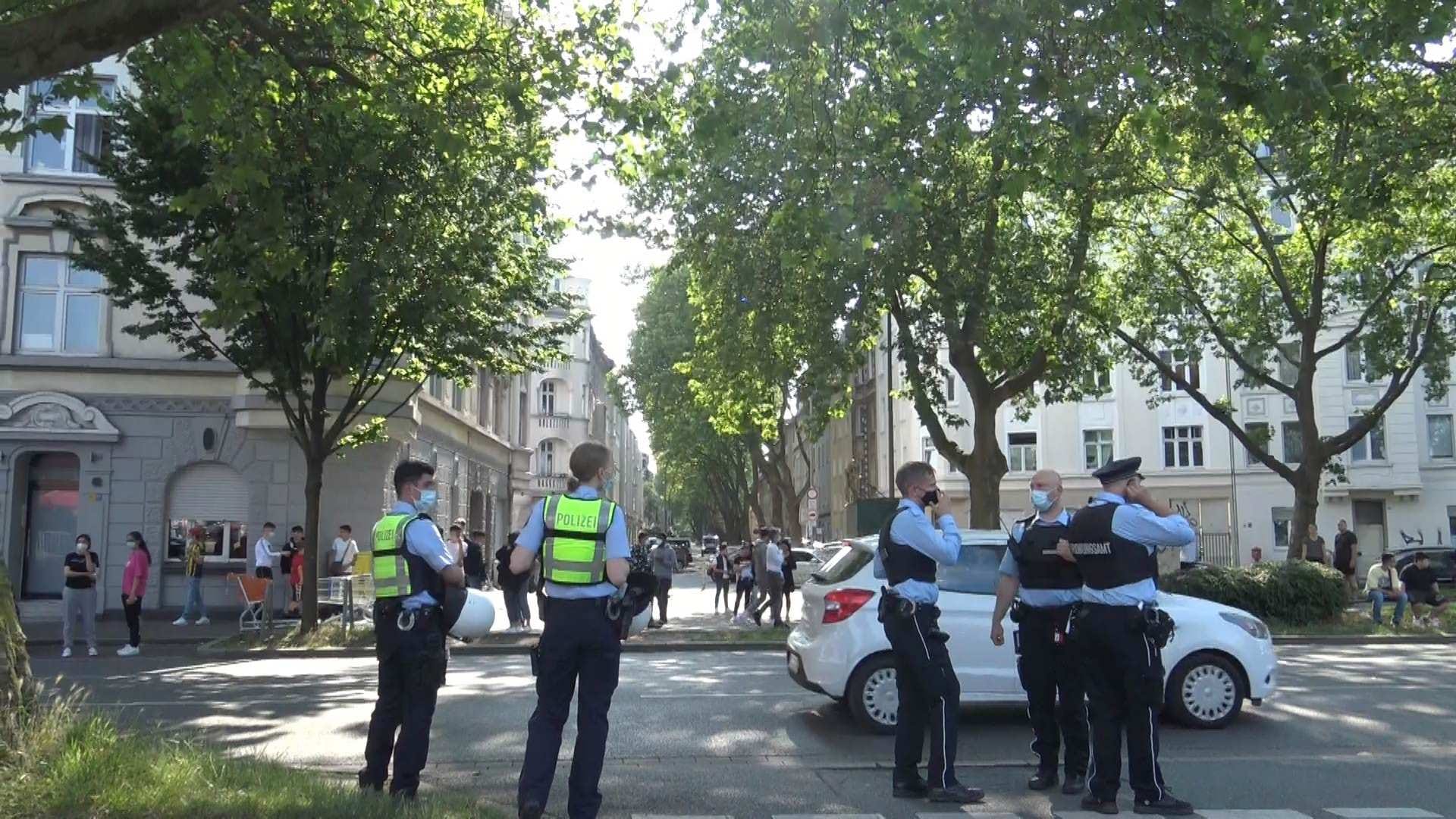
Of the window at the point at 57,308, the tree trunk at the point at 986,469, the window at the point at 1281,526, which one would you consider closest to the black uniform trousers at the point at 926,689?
the tree trunk at the point at 986,469

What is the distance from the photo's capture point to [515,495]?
53.9 meters

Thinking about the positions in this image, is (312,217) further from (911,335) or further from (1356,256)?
(1356,256)

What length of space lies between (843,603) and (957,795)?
2762 millimetres

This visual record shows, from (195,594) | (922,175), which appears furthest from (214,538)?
(922,175)

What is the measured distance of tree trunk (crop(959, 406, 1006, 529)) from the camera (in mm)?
23047

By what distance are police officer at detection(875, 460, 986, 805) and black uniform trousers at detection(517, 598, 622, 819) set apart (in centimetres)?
172

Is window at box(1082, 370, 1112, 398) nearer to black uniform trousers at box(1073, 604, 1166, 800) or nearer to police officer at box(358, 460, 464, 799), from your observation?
black uniform trousers at box(1073, 604, 1166, 800)

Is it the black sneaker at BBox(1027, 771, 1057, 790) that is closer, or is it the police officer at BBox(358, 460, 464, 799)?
the police officer at BBox(358, 460, 464, 799)

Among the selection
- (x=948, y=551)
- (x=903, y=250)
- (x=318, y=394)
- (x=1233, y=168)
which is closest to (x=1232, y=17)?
(x=1233, y=168)

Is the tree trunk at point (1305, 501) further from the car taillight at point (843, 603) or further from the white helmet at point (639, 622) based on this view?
the white helmet at point (639, 622)

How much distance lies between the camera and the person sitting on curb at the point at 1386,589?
20.2 metres

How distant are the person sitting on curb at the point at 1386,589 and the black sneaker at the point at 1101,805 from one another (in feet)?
53.1

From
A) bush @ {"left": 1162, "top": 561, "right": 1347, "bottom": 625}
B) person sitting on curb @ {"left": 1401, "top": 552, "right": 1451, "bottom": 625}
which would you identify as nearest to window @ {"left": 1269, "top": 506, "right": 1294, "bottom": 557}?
person sitting on curb @ {"left": 1401, "top": 552, "right": 1451, "bottom": 625}

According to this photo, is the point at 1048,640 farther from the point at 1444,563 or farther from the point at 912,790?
the point at 1444,563
